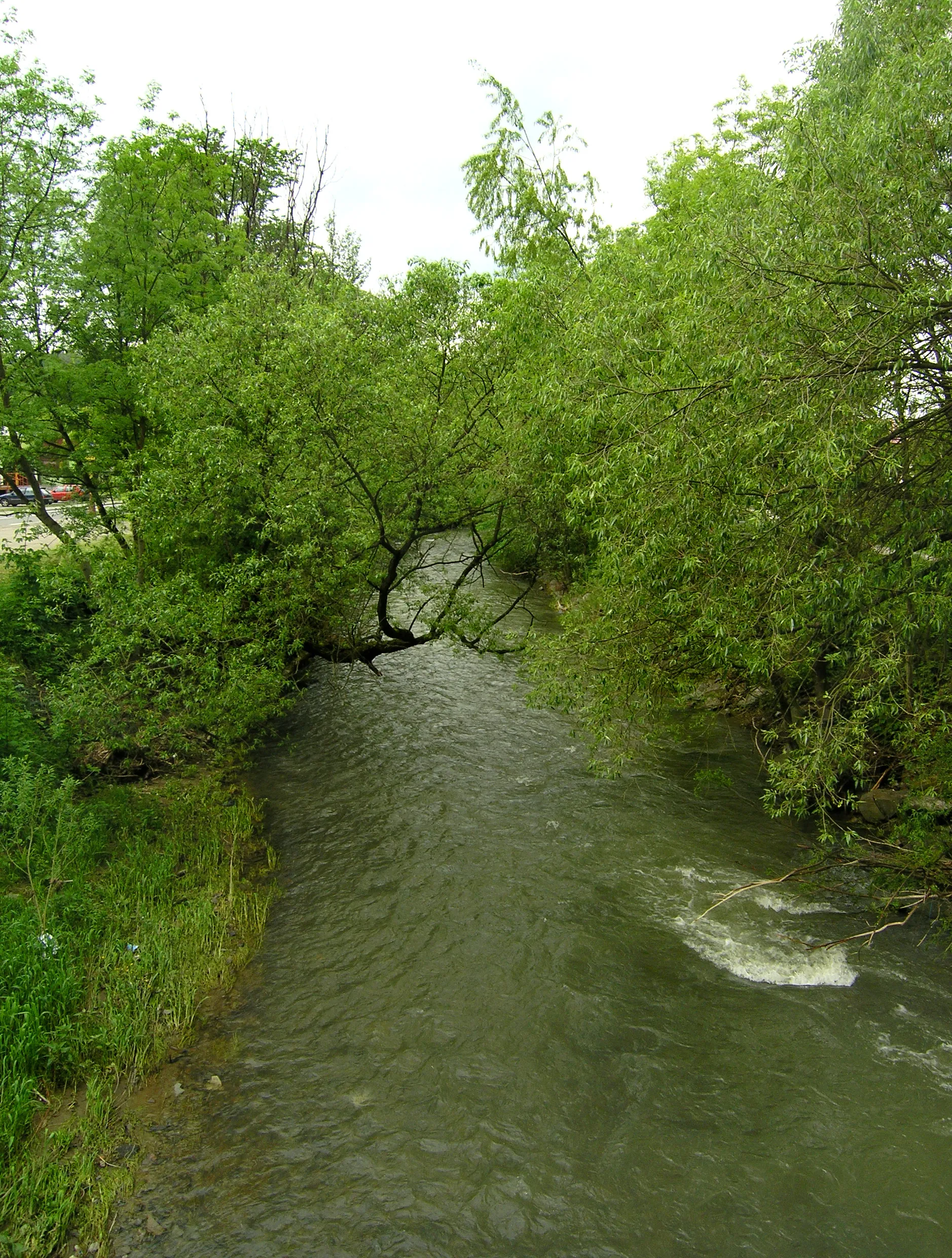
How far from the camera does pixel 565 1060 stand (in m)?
8.43

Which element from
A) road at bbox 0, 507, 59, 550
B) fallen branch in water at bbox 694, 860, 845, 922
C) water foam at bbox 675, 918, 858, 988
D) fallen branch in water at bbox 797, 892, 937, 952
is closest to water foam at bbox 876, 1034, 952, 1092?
water foam at bbox 675, 918, 858, 988

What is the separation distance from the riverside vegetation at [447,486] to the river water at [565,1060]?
1091 millimetres

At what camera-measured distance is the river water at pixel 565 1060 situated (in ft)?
22.1

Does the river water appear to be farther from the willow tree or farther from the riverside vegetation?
the willow tree

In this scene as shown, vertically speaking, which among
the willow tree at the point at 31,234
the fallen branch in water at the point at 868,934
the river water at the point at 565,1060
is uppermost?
the willow tree at the point at 31,234

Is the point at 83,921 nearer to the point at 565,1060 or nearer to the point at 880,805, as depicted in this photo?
the point at 565,1060

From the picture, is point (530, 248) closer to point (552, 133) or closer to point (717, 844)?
point (552, 133)

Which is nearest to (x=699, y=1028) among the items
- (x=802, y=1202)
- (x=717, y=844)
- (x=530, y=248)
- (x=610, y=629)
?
(x=802, y=1202)

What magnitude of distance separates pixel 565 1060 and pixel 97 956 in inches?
225

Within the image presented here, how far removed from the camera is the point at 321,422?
14.9 meters

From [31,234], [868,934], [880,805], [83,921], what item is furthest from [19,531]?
[868,934]

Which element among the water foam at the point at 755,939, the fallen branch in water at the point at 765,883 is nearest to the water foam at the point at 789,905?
the water foam at the point at 755,939

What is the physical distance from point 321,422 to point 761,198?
8.32 meters

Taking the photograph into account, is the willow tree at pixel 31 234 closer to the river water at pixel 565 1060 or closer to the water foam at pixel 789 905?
the river water at pixel 565 1060
